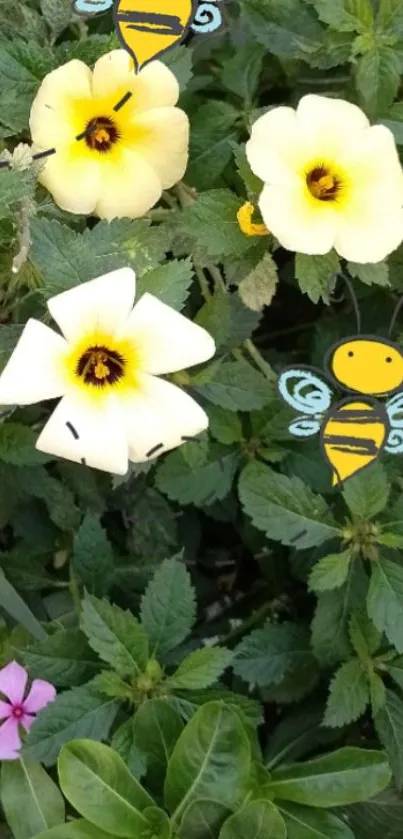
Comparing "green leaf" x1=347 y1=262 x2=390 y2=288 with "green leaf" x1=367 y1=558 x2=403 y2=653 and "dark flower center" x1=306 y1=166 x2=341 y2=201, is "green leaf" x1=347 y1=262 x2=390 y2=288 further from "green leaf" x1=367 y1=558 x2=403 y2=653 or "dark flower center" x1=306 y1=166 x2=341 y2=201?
"green leaf" x1=367 y1=558 x2=403 y2=653

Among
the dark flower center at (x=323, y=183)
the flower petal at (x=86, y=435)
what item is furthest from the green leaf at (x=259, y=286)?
the flower petal at (x=86, y=435)

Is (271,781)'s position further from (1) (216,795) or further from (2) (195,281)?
(2) (195,281)

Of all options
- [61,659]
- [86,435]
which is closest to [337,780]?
[61,659]

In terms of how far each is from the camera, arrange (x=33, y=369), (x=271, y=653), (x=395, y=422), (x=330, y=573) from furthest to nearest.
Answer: (x=271, y=653)
(x=330, y=573)
(x=395, y=422)
(x=33, y=369)

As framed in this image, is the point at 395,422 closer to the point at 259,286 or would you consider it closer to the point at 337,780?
the point at 259,286

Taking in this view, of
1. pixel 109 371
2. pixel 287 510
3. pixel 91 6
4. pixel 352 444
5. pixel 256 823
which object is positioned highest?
pixel 91 6

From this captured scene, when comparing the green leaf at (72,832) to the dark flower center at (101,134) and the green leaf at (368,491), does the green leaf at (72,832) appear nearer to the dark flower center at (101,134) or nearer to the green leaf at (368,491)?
the green leaf at (368,491)
